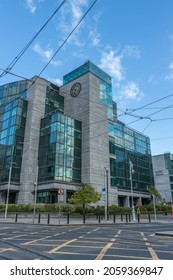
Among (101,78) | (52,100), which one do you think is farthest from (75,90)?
(101,78)

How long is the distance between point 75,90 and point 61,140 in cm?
1671

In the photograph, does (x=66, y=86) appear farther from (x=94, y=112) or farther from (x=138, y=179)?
(x=138, y=179)

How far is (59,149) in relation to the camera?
4866 cm

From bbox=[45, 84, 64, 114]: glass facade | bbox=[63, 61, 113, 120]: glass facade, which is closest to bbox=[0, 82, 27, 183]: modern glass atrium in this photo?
bbox=[45, 84, 64, 114]: glass facade

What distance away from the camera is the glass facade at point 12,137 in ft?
163

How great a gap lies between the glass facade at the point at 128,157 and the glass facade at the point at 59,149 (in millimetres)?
11245

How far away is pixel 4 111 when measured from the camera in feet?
185

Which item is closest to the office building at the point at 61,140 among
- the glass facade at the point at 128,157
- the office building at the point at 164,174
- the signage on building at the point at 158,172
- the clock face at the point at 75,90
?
the clock face at the point at 75,90

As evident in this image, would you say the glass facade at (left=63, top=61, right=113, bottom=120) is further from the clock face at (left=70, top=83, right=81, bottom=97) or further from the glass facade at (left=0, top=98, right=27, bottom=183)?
the glass facade at (left=0, top=98, right=27, bottom=183)

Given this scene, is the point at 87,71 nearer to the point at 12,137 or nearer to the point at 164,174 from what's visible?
the point at 12,137

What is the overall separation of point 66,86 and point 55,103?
6742 mm

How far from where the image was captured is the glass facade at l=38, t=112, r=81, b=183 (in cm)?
4769

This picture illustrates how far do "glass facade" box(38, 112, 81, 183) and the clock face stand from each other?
9133 millimetres
